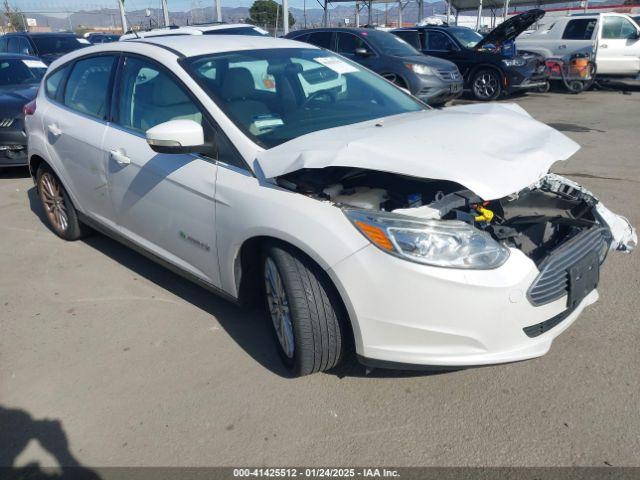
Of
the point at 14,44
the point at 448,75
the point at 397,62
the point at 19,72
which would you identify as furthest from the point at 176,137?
the point at 14,44

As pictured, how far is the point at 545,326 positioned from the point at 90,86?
3463 millimetres

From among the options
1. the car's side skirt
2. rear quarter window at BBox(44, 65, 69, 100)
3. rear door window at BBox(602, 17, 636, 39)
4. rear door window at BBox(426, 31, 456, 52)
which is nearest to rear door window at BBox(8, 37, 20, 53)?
rear door window at BBox(426, 31, 456, 52)

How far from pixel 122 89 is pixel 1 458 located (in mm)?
2312

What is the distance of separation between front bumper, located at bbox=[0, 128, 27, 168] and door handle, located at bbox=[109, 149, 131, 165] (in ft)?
13.2

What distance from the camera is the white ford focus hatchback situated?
2.32 meters

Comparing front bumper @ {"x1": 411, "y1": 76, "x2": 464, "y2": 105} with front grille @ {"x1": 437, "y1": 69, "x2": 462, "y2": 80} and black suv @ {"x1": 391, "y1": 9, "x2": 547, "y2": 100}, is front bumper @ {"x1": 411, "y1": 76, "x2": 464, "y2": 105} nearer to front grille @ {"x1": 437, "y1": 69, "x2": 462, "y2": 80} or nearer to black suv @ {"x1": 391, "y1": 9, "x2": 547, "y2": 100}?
front grille @ {"x1": 437, "y1": 69, "x2": 462, "y2": 80}

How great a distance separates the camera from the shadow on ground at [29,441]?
2.35m

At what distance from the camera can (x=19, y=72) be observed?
8.67 metres

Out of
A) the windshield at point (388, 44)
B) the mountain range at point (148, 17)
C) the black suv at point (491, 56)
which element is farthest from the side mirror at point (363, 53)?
the mountain range at point (148, 17)

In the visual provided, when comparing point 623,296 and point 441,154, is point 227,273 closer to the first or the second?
point 441,154

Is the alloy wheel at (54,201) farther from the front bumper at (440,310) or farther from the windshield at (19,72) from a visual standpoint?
the windshield at (19,72)

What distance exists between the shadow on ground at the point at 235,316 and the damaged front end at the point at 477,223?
0.75m

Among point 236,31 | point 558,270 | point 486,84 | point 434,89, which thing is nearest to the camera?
point 558,270

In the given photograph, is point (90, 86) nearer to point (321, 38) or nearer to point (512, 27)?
point (321, 38)
